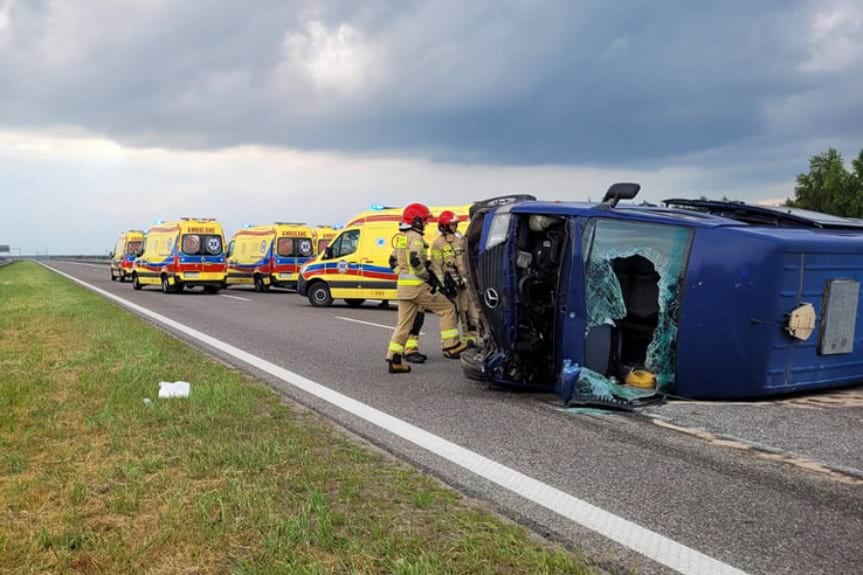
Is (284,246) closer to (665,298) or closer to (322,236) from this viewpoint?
(322,236)

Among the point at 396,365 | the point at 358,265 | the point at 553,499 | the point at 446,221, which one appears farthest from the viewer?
the point at 358,265

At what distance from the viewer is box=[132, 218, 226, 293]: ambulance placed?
25.2 m

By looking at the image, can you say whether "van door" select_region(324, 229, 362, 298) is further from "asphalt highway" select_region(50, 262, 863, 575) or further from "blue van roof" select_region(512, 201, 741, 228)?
"blue van roof" select_region(512, 201, 741, 228)

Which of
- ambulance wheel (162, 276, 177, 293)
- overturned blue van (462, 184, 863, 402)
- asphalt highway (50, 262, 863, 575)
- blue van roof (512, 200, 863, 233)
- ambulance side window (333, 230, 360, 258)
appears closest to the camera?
asphalt highway (50, 262, 863, 575)

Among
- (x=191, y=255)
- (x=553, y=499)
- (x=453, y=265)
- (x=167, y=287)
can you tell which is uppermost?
(x=453, y=265)

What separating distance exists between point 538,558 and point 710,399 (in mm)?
3630

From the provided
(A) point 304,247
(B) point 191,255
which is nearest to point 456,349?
(B) point 191,255

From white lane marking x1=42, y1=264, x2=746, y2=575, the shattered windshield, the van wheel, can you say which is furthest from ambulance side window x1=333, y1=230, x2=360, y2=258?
the shattered windshield

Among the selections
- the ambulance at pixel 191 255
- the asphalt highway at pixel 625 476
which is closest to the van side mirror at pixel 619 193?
the asphalt highway at pixel 625 476

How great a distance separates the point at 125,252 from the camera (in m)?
36.8

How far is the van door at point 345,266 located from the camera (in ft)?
64.1

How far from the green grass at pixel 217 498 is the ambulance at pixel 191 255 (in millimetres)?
19199

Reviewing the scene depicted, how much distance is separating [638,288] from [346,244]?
45.2 ft

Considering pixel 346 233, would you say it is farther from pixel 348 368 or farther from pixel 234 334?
pixel 348 368
